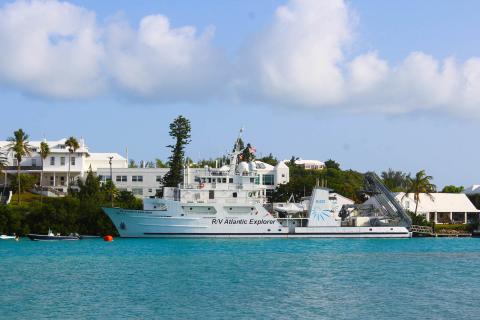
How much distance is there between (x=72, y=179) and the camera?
320 ft

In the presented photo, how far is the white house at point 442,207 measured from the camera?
303 ft

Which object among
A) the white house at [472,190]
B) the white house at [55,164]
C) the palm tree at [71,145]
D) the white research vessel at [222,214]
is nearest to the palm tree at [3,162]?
the white house at [55,164]

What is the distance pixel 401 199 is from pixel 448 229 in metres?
6.92

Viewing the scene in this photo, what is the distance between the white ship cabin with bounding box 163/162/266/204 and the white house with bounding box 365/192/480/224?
91.4 feet

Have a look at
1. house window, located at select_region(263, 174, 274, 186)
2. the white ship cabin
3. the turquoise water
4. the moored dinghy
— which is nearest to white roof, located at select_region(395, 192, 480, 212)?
→ house window, located at select_region(263, 174, 274, 186)

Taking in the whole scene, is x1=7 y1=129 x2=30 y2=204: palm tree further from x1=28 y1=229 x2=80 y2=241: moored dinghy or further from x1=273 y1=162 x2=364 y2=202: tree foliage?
x1=273 y1=162 x2=364 y2=202: tree foliage

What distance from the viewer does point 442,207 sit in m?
93.0

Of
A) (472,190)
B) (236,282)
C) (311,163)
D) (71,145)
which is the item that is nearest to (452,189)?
(472,190)

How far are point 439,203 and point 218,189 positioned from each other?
35.0m

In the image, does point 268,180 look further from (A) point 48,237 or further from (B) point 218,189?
(A) point 48,237

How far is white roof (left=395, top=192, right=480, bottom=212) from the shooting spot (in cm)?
9239

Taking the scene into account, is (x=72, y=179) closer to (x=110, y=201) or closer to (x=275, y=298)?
(x=110, y=201)

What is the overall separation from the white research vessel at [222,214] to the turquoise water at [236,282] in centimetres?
665

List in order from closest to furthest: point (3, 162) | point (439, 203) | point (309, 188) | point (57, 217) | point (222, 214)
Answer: point (222, 214) < point (57, 217) < point (3, 162) < point (439, 203) < point (309, 188)
